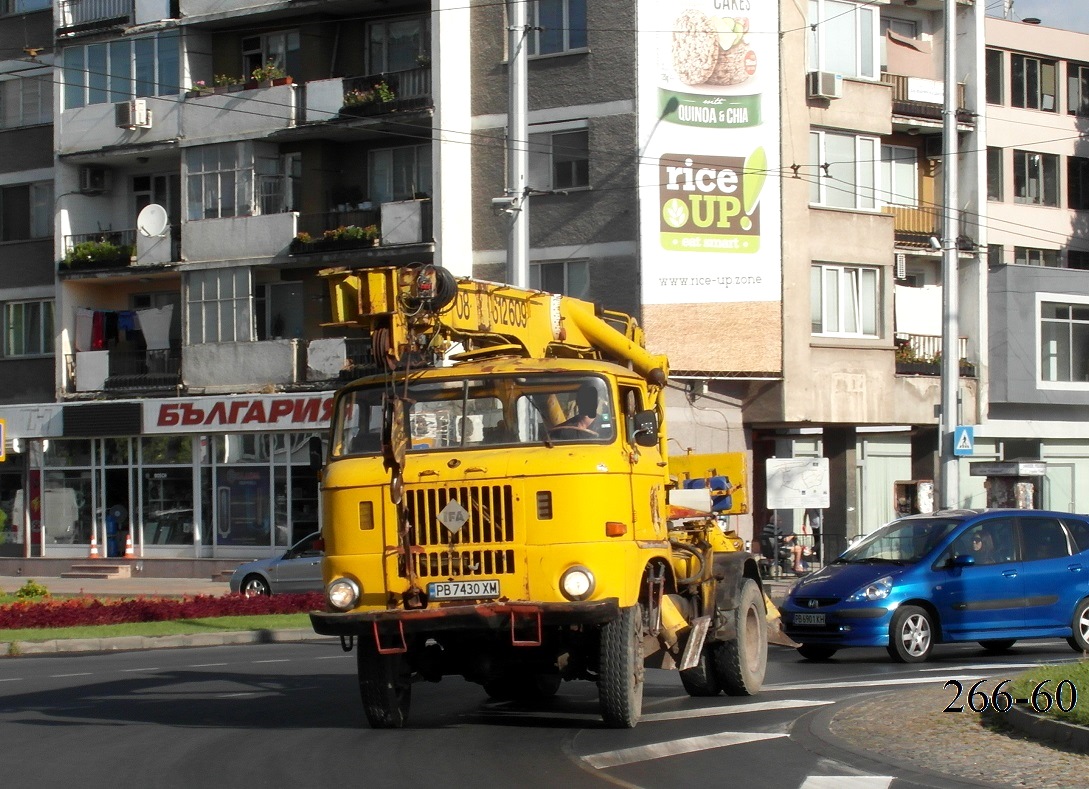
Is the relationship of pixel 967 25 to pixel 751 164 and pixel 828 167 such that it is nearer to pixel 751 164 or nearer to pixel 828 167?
pixel 828 167

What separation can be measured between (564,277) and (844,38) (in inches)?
362

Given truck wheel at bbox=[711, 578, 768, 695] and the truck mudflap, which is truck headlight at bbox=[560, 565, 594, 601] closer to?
the truck mudflap

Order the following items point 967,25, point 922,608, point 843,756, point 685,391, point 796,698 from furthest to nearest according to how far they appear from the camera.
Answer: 1. point 967,25
2. point 685,391
3. point 922,608
4. point 796,698
5. point 843,756

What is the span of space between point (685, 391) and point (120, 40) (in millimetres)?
17516

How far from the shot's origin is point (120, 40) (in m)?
39.1

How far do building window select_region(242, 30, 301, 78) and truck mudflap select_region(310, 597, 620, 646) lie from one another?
29.0m

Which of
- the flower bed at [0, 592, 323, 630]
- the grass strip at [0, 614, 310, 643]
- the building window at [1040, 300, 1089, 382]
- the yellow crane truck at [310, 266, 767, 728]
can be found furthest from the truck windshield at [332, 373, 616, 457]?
the building window at [1040, 300, 1089, 382]

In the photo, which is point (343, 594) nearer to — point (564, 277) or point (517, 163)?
point (517, 163)

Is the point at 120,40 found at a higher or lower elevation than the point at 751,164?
higher

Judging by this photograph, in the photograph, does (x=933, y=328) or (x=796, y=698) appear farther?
(x=933, y=328)

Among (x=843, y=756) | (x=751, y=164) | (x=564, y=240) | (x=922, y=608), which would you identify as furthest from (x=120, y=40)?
(x=843, y=756)

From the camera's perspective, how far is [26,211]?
41.7m

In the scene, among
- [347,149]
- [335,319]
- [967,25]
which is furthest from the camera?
[967,25]

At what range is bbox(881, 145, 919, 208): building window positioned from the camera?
128 feet
